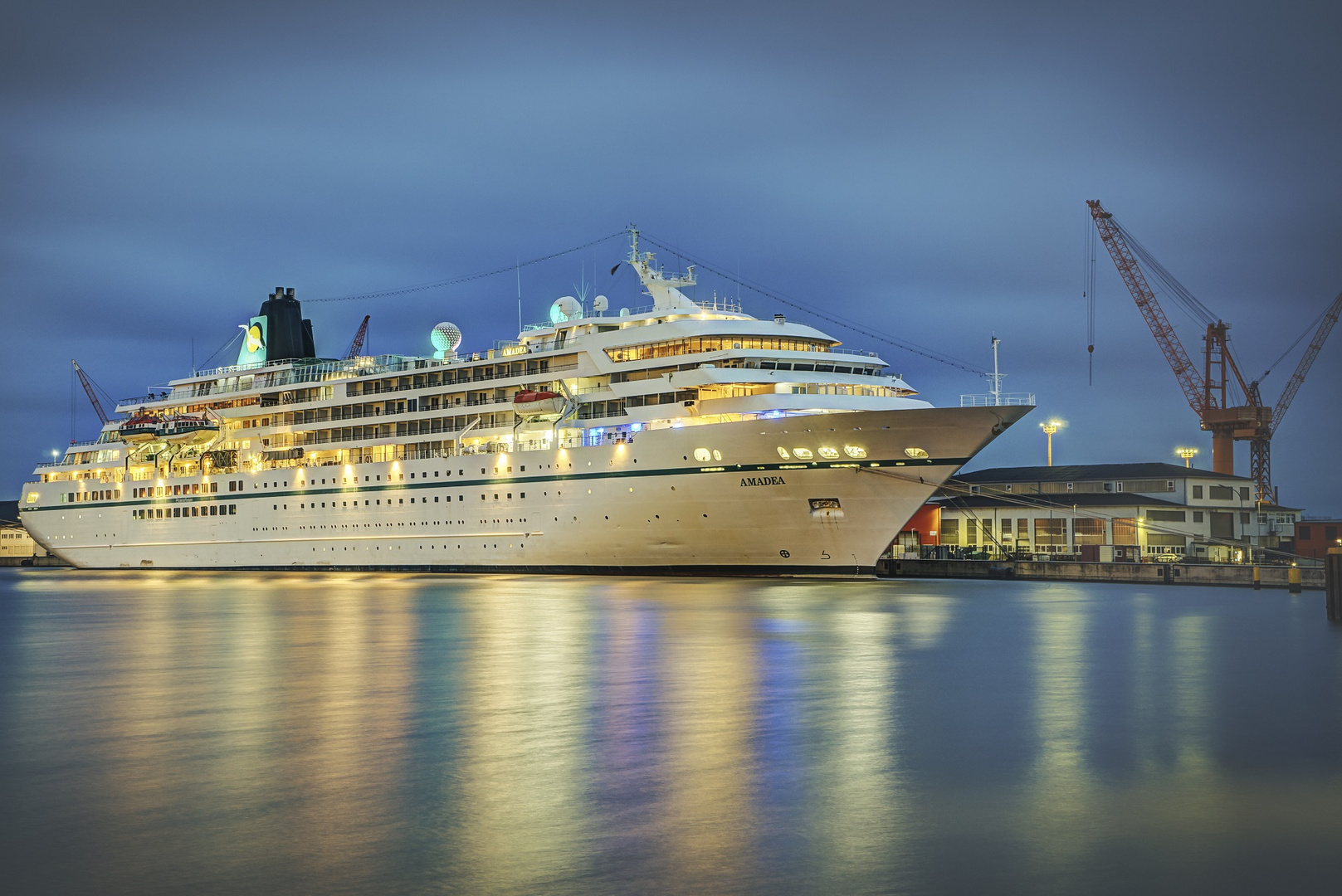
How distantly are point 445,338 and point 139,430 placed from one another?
20.7 meters

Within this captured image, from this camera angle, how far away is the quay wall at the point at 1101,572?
46719mm

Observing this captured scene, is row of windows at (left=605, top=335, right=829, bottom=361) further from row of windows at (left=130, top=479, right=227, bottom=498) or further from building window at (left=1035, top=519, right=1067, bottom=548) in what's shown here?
row of windows at (left=130, top=479, right=227, bottom=498)

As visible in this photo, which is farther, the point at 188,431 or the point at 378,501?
the point at 188,431

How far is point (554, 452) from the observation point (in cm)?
4934

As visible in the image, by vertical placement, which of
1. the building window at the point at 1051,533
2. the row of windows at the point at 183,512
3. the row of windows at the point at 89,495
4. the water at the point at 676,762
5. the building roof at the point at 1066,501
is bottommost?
the water at the point at 676,762

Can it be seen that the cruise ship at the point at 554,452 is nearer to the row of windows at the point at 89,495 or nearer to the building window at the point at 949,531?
the row of windows at the point at 89,495

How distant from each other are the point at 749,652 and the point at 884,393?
25.7 m

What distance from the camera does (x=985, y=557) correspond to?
203 ft

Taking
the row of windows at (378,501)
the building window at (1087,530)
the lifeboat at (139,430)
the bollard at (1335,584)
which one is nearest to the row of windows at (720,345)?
the row of windows at (378,501)

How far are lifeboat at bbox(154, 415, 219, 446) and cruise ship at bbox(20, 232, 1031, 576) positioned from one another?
14cm

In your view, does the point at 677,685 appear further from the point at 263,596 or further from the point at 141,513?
the point at 141,513

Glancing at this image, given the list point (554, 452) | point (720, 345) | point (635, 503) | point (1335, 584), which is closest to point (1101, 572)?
point (720, 345)

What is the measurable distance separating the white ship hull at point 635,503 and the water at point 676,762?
1462cm

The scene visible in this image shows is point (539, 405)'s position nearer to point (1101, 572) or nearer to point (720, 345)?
point (720, 345)
